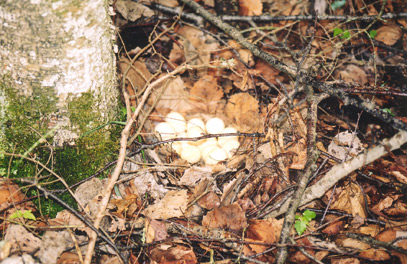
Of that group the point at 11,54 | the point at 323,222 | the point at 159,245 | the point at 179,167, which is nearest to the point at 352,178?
the point at 323,222

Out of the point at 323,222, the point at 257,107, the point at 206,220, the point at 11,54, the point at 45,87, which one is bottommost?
the point at 323,222

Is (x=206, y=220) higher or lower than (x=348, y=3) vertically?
lower

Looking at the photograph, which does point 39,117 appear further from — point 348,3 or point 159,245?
point 348,3

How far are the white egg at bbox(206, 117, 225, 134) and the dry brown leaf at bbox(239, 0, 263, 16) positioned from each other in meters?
1.72

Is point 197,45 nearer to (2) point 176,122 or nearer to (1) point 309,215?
(2) point 176,122

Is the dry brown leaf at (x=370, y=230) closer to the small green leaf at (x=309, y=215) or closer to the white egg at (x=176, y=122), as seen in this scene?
the small green leaf at (x=309, y=215)

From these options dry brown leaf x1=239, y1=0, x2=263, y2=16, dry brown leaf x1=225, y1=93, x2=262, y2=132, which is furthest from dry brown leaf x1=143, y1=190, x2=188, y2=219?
dry brown leaf x1=239, y1=0, x2=263, y2=16

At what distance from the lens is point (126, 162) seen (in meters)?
2.61

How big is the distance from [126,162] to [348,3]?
365cm

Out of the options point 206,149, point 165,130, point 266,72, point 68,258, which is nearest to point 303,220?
point 206,149

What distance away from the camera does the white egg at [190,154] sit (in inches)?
112

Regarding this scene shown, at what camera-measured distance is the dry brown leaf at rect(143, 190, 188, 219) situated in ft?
7.61

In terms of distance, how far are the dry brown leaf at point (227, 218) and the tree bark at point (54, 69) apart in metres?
1.16

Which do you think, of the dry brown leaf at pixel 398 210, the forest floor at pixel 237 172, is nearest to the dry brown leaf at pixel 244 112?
the forest floor at pixel 237 172
